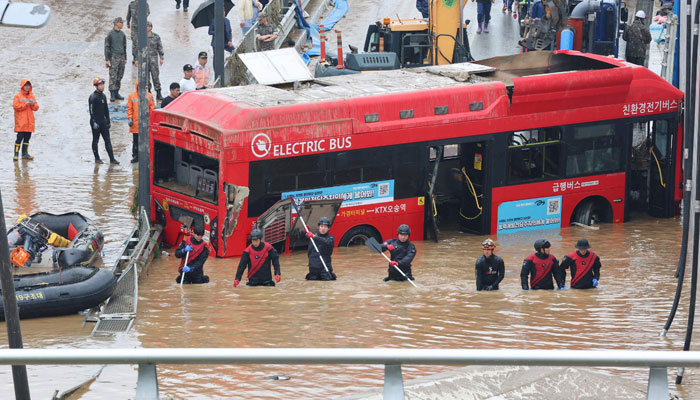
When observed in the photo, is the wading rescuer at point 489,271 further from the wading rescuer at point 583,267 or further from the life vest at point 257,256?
the life vest at point 257,256

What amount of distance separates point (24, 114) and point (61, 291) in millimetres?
10622

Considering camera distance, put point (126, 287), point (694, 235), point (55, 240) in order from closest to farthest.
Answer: point (694, 235) < point (126, 287) < point (55, 240)

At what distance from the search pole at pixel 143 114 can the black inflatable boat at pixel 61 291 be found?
3.58m

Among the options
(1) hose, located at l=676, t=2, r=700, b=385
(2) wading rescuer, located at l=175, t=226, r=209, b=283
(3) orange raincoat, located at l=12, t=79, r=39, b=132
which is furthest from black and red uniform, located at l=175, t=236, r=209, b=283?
(3) orange raincoat, located at l=12, t=79, r=39, b=132

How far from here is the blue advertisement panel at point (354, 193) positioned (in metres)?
17.6

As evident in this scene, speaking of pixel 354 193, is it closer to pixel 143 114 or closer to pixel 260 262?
pixel 260 262

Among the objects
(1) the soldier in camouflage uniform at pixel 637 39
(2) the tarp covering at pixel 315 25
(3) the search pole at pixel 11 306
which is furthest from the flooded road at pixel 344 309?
(2) the tarp covering at pixel 315 25

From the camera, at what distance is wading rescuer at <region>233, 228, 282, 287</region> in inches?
597

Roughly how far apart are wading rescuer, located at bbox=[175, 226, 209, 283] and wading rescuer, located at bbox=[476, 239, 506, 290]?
151 inches

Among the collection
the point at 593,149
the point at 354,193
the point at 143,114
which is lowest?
the point at 354,193

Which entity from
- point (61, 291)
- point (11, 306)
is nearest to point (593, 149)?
point (61, 291)

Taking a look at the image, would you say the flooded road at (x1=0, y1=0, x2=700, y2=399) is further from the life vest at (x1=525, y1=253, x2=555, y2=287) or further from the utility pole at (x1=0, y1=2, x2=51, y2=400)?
the utility pole at (x1=0, y1=2, x2=51, y2=400)

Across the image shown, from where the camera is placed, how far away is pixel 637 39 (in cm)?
2823

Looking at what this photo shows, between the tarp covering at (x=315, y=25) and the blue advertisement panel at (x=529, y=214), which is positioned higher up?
the tarp covering at (x=315, y=25)
